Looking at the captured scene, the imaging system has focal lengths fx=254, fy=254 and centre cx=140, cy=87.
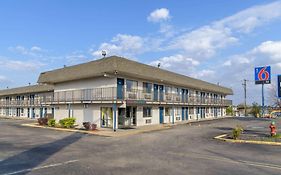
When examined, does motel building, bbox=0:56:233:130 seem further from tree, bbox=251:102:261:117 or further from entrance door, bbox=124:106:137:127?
tree, bbox=251:102:261:117

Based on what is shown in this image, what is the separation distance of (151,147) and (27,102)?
43500 mm

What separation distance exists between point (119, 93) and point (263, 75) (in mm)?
31711

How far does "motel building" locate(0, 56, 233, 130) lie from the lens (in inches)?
1046

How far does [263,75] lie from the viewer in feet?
152

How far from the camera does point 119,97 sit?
2642 centimetres

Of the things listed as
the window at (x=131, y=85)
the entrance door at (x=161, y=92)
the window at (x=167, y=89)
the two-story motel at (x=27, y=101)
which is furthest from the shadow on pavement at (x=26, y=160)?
the two-story motel at (x=27, y=101)

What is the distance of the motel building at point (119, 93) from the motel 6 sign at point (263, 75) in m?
13.1

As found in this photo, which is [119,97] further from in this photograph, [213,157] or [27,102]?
[27,102]

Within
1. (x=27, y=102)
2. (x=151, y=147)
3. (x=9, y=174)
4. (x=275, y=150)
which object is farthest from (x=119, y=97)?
(x=27, y=102)

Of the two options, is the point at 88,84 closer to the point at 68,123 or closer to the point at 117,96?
the point at 68,123

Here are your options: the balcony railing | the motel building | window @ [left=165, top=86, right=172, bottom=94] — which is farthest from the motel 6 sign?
window @ [left=165, top=86, right=172, bottom=94]

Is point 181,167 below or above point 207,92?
below

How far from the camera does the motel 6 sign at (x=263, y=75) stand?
151 ft

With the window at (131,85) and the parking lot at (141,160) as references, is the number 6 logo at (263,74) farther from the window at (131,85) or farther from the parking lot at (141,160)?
the parking lot at (141,160)
